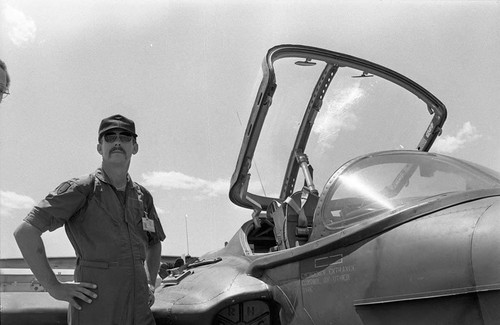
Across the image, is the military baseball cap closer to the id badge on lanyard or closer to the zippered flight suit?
the zippered flight suit

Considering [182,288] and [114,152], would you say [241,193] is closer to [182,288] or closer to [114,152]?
[182,288]

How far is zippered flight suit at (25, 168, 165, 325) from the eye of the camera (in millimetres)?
3146

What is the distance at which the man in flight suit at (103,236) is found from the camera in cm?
307

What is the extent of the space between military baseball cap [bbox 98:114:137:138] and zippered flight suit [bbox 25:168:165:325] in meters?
0.32

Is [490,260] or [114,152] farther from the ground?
[114,152]

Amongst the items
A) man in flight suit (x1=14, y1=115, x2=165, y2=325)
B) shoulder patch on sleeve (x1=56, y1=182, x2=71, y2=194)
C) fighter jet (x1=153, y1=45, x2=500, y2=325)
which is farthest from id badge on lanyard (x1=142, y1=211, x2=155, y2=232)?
fighter jet (x1=153, y1=45, x2=500, y2=325)

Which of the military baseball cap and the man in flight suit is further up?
the military baseball cap

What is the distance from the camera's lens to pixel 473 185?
344cm

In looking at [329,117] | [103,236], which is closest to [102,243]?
[103,236]

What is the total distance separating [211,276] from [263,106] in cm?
195

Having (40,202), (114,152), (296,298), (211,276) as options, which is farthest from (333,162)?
(40,202)

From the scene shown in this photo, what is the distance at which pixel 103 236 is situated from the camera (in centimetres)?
327

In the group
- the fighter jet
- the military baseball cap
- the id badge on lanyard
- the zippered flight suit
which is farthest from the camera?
the id badge on lanyard

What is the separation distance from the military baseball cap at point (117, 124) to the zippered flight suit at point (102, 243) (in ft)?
1.06
